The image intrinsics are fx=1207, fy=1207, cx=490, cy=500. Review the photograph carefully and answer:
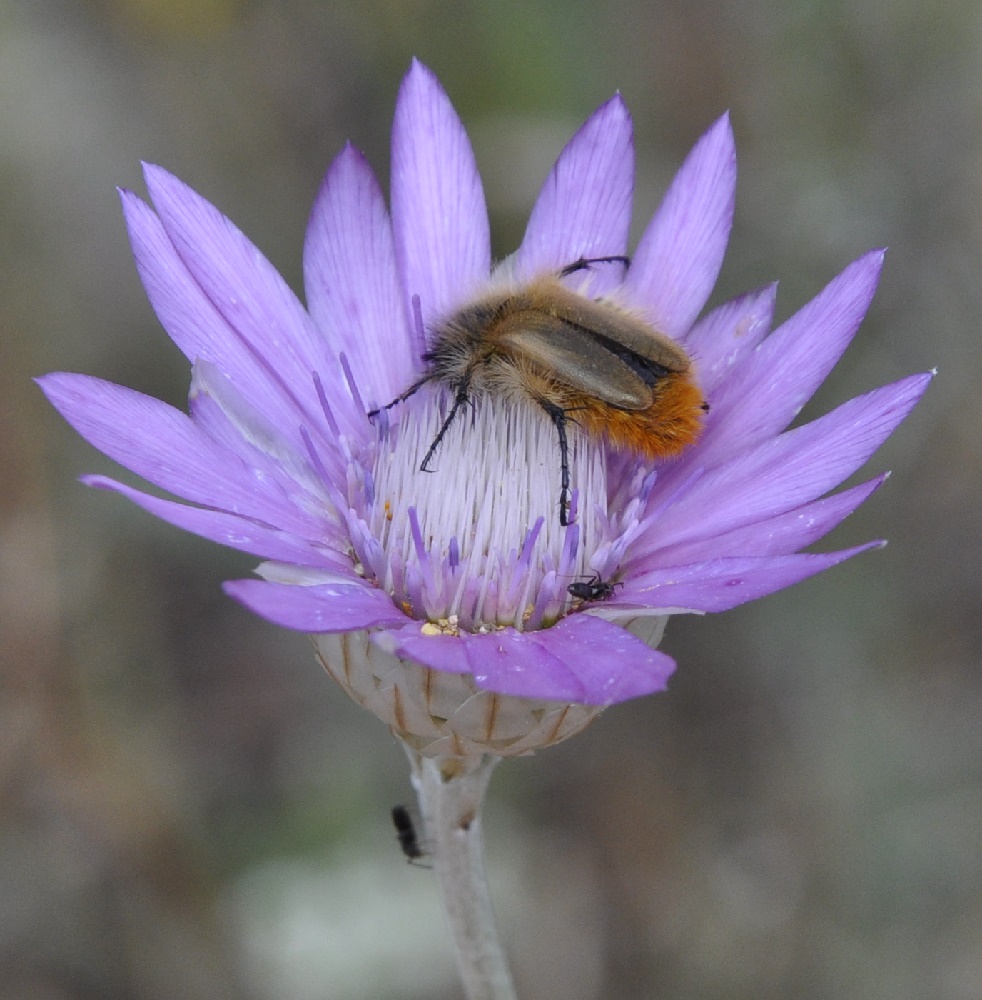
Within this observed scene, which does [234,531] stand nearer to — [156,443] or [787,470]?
[156,443]

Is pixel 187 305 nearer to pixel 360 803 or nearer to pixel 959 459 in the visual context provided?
pixel 360 803

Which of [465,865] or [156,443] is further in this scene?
[465,865]

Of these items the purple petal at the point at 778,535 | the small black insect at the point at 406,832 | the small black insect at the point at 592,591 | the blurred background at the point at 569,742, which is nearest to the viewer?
the purple petal at the point at 778,535

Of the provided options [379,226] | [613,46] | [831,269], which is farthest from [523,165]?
[379,226]

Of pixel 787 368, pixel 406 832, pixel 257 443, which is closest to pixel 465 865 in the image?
pixel 406 832

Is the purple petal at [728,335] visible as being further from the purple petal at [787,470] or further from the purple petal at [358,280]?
the purple petal at [358,280]

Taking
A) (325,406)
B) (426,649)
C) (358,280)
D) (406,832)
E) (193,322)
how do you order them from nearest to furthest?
(426,649) < (193,322) < (325,406) < (358,280) < (406,832)

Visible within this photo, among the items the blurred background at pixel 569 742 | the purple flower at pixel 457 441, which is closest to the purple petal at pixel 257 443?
the purple flower at pixel 457 441

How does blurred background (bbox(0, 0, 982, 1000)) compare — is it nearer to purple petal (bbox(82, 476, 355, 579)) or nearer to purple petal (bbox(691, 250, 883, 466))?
purple petal (bbox(691, 250, 883, 466))
